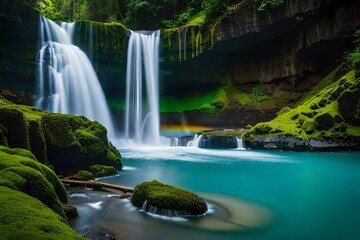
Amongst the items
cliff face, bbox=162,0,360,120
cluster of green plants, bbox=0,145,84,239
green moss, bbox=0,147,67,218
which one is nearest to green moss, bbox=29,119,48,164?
cluster of green plants, bbox=0,145,84,239

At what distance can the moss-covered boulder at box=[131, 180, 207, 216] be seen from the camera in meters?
5.95

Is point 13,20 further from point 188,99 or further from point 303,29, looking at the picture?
point 303,29

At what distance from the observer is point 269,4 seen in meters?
23.7

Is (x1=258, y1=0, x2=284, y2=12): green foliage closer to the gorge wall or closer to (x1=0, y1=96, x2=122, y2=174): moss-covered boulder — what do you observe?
the gorge wall

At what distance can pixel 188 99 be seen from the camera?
3356cm

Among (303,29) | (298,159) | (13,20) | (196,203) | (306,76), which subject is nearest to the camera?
(196,203)

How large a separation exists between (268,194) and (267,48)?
2346cm

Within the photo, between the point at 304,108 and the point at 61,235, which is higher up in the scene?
the point at 304,108

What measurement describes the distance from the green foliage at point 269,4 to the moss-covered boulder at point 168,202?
20.8 m

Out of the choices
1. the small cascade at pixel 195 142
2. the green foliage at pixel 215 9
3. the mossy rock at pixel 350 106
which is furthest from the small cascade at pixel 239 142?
the green foliage at pixel 215 9

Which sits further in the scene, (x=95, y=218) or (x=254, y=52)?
(x=254, y=52)

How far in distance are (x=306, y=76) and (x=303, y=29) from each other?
4.07 meters

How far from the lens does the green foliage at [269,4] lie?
23.5 m

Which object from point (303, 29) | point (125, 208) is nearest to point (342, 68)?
point (303, 29)
